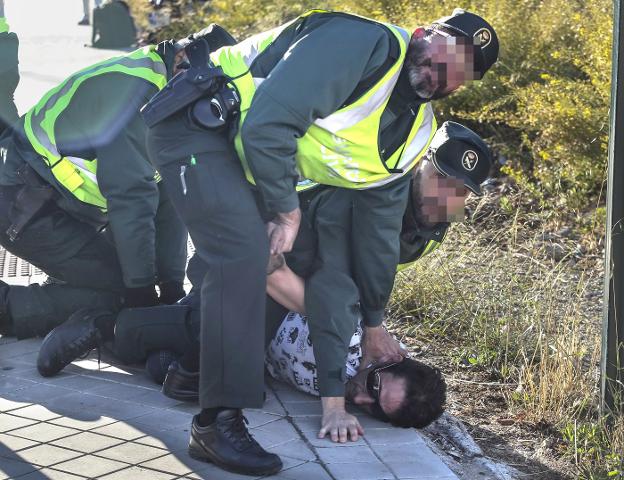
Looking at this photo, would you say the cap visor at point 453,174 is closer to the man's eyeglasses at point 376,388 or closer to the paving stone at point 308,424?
the man's eyeglasses at point 376,388

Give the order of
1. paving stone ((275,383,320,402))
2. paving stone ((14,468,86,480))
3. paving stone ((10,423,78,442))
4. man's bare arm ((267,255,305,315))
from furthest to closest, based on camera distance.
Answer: paving stone ((275,383,320,402)) < man's bare arm ((267,255,305,315)) < paving stone ((10,423,78,442)) < paving stone ((14,468,86,480))

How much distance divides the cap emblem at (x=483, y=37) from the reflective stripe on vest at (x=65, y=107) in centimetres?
159

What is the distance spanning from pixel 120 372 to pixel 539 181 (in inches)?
143

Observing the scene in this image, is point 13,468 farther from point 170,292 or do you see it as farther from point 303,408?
point 170,292

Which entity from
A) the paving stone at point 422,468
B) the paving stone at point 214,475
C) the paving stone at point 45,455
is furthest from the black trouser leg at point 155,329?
the paving stone at point 422,468

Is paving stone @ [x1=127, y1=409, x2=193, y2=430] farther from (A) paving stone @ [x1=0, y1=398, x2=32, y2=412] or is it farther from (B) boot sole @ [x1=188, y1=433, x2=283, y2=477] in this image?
(A) paving stone @ [x1=0, y1=398, x2=32, y2=412]

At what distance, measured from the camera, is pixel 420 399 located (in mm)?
4070

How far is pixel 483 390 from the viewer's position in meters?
4.75

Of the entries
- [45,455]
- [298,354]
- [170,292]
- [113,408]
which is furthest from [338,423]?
[170,292]

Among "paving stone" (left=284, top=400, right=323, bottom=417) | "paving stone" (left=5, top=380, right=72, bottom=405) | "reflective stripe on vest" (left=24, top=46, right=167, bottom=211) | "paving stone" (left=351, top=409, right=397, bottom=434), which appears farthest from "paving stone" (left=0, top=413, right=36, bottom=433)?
"paving stone" (left=351, top=409, right=397, bottom=434)

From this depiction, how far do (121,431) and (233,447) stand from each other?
22.4 inches

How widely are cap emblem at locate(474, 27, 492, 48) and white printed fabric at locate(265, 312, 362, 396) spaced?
4.44 feet

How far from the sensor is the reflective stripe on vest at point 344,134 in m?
3.59

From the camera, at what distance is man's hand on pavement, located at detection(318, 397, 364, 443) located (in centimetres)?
394
